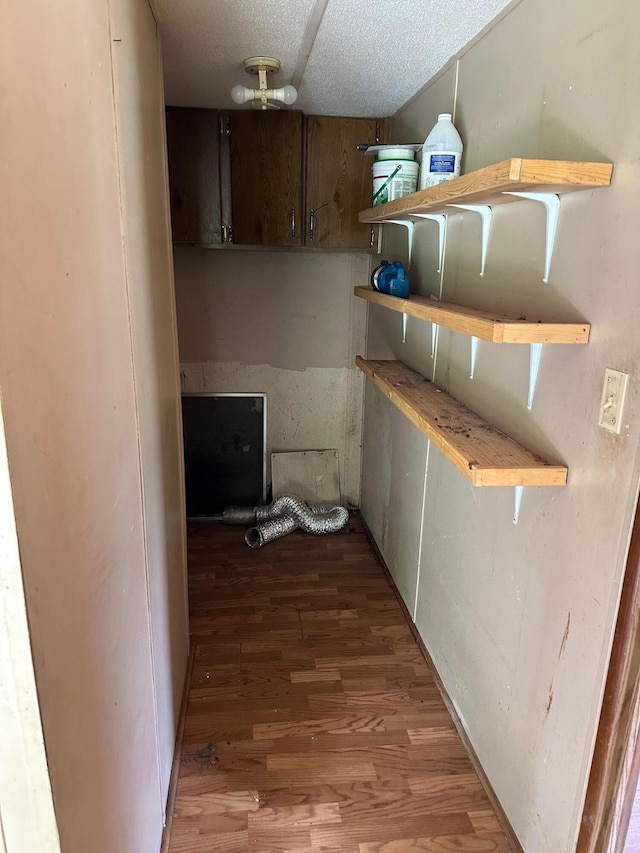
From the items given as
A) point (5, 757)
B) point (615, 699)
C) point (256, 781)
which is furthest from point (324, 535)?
point (5, 757)

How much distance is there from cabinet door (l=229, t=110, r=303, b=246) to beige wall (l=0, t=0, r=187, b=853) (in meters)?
1.29

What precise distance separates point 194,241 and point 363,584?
6.30 ft

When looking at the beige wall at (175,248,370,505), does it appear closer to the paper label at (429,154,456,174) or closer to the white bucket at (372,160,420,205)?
the white bucket at (372,160,420,205)

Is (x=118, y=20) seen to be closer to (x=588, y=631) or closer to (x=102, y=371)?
(x=102, y=371)

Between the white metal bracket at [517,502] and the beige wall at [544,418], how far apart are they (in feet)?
0.06

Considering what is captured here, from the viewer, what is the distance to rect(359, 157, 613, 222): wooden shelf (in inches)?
45.2

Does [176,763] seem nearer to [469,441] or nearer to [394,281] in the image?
[469,441]

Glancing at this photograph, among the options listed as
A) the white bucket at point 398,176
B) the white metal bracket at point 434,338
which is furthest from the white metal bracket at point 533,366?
the white bucket at point 398,176

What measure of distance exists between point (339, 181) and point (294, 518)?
1851 mm

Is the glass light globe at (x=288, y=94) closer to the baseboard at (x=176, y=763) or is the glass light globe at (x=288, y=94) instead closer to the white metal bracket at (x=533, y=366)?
the white metal bracket at (x=533, y=366)

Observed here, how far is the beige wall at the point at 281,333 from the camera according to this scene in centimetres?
334

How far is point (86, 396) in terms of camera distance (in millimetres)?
935

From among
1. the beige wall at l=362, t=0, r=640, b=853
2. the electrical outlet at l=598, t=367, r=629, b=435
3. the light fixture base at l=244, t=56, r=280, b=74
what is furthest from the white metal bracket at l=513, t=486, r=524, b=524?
the light fixture base at l=244, t=56, r=280, b=74

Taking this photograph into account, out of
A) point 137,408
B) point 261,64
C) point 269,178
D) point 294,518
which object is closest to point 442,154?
point 261,64
